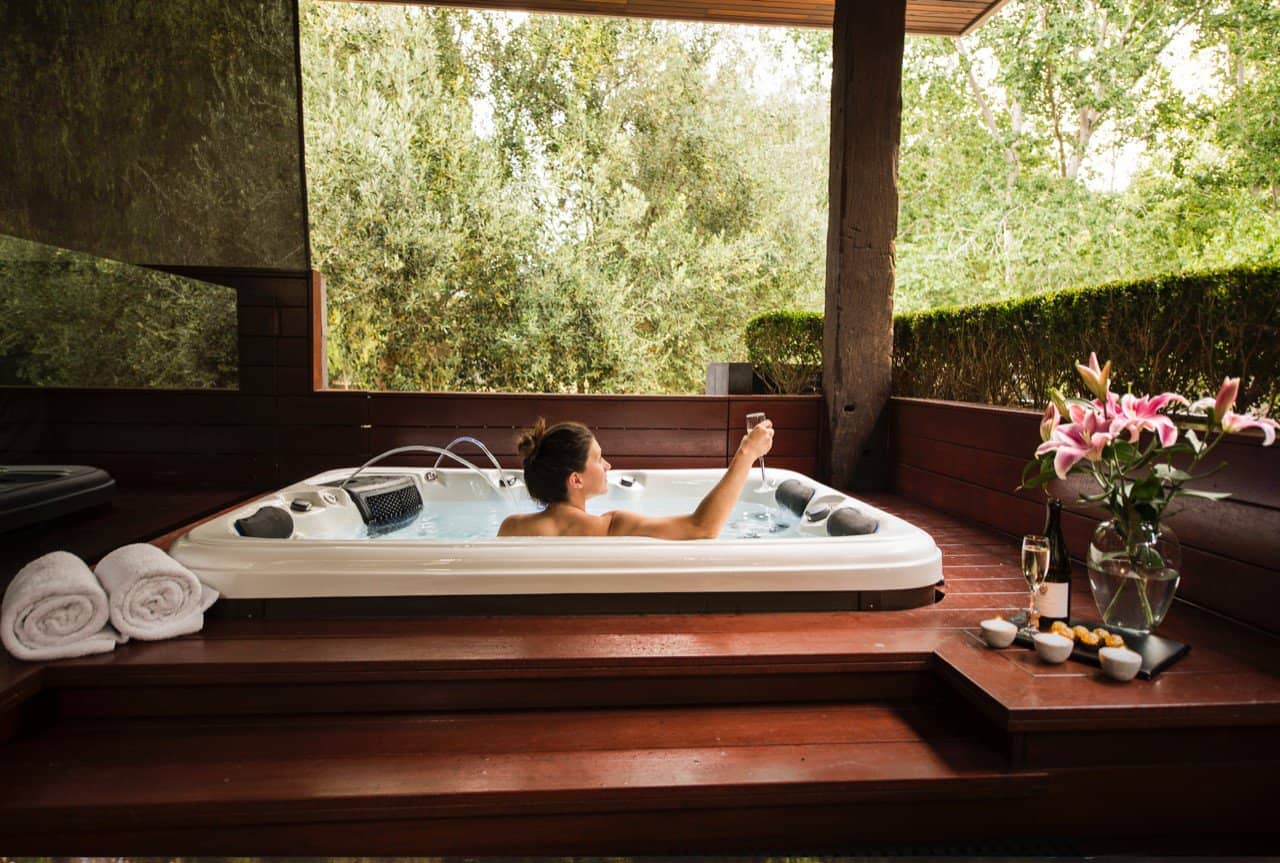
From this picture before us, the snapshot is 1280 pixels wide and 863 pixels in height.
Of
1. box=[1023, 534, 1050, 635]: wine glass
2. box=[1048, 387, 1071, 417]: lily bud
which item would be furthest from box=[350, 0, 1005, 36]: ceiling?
box=[1023, 534, 1050, 635]: wine glass

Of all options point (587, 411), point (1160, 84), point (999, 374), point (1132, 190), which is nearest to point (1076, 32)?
point (1160, 84)

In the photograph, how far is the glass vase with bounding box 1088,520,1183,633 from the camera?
1.62m

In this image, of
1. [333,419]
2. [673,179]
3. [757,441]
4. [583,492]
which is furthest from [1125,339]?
[673,179]

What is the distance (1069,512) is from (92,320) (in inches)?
112

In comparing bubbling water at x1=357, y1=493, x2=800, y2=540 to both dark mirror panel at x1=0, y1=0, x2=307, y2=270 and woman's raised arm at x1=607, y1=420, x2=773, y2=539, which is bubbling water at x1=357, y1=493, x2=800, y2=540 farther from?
dark mirror panel at x1=0, y1=0, x2=307, y2=270

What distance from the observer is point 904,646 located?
66.0 inches

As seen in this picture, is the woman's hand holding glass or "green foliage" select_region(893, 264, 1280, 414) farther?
the woman's hand holding glass

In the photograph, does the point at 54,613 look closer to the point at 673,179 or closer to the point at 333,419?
the point at 333,419

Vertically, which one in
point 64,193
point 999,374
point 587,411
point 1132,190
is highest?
point 1132,190

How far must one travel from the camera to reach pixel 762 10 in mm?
4188

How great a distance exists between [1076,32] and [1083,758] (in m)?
9.03

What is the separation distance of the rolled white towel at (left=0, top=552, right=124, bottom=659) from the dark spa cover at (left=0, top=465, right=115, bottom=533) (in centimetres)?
28

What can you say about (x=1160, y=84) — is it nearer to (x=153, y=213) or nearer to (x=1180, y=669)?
(x=1180, y=669)

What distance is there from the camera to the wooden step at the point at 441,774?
1.27 m
